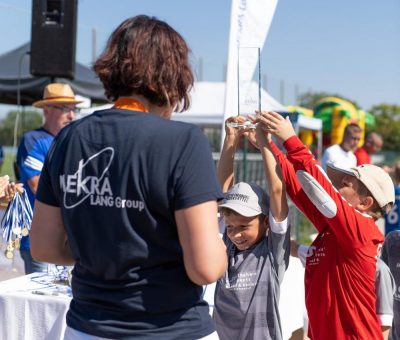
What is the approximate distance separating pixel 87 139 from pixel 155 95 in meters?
0.20

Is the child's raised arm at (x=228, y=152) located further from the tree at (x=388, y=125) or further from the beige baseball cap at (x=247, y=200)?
the tree at (x=388, y=125)

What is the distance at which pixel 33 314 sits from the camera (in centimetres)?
303

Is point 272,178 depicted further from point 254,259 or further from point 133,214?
point 133,214

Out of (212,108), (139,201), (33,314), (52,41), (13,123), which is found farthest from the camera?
(13,123)

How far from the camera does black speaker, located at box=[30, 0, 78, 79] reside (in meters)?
7.96

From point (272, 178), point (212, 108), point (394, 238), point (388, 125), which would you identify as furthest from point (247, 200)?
point (388, 125)

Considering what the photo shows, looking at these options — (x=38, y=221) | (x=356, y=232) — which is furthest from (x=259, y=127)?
(x=38, y=221)

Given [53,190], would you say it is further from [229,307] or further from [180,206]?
[229,307]

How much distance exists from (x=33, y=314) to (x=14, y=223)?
506 mm

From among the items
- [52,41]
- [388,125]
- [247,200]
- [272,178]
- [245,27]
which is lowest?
[388,125]

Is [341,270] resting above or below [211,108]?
above

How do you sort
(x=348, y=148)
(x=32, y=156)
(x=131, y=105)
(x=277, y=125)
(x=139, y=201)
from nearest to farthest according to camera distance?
1. (x=139, y=201)
2. (x=131, y=105)
3. (x=277, y=125)
4. (x=32, y=156)
5. (x=348, y=148)

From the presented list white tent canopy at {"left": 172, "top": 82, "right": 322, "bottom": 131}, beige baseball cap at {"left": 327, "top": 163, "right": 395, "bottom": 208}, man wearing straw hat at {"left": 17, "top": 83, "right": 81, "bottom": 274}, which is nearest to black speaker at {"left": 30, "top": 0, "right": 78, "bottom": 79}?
white tent canopy at {"left": 172, "top": 82, "right": 322, "bottom": 131}

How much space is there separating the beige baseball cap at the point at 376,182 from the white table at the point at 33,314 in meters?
1.35
